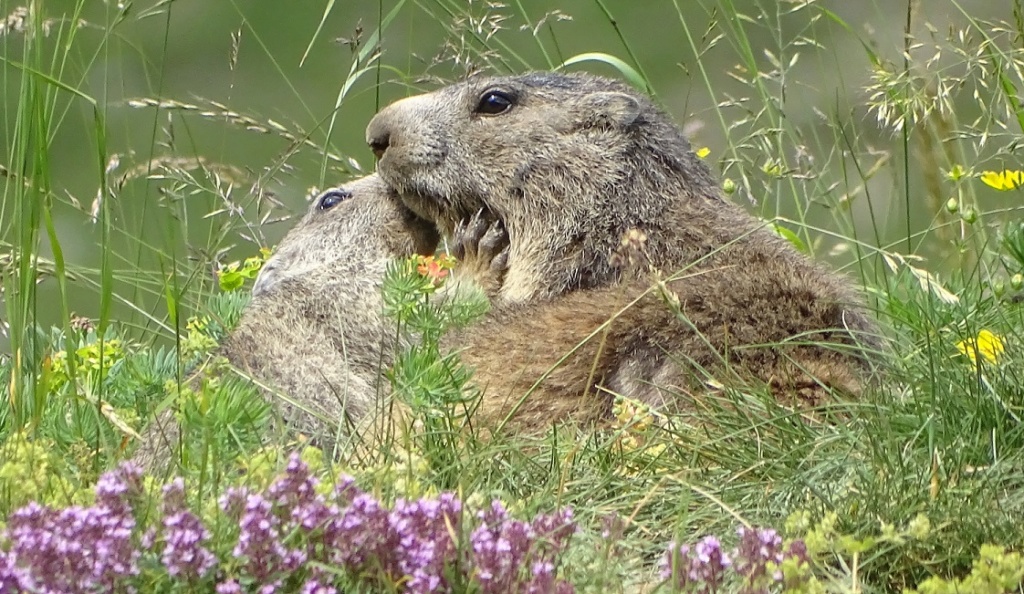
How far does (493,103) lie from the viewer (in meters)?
5.15

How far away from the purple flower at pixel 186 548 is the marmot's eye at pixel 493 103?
3.04 meters

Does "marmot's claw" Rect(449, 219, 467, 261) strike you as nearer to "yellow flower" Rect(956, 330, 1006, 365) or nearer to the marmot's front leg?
the marmot's front leg

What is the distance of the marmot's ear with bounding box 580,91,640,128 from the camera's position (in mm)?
5004

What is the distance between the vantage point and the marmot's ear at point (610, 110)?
500 cm

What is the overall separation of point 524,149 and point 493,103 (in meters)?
0.25

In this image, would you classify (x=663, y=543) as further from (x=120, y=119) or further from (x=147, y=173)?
(x=120, y=119)

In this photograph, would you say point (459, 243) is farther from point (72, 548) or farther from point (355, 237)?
point (72, 548)

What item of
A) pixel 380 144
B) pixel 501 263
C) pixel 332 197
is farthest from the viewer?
pixel 332 197

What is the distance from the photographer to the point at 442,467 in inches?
125

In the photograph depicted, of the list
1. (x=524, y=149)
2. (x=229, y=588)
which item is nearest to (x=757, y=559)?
(x=229, y=588)

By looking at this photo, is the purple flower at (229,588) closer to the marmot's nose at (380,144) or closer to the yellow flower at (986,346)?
the yellow flower at (986,346)

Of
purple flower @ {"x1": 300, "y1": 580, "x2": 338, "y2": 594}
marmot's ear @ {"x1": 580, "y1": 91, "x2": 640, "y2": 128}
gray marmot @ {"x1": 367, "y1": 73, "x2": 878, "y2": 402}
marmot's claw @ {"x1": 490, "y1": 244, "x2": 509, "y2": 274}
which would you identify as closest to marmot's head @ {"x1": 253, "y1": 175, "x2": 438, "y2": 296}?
gray marmot @ {"x1": 367, "y1": 73, "x2": 878, "y2": 402}

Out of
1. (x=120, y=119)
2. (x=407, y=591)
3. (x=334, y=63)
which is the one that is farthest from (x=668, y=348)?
(x=334, y=63)

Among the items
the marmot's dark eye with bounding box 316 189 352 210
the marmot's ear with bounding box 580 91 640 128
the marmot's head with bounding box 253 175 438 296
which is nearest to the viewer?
the marmot's ear with bounding box 580 91 640 128
